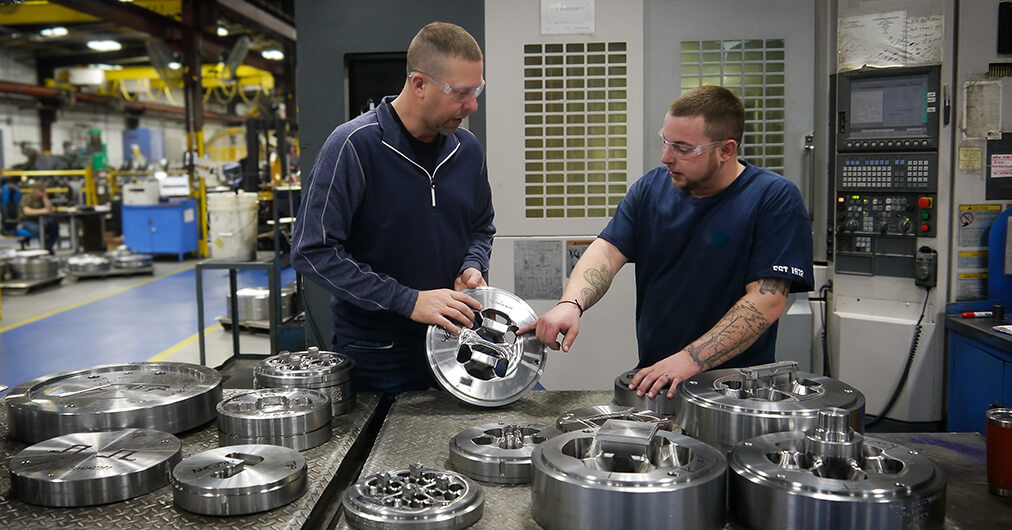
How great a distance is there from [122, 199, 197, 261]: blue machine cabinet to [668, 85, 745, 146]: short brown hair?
837 centimetres

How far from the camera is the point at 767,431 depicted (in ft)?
4.04

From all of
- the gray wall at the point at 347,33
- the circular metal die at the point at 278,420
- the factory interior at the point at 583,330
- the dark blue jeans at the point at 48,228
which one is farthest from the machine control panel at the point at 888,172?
the dark blue jeans at the point at 48,228

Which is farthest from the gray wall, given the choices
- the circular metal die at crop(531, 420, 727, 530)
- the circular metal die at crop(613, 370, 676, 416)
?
the circular metal die at crop(531, 420, 727, 530)

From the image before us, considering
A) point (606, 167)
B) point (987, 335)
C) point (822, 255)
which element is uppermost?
point (606, 167)

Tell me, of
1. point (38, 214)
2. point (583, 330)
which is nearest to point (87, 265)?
point (38, 214)

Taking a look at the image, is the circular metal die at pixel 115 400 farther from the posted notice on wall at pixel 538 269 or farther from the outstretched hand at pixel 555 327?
the posted notice on wall at pixel 538 269

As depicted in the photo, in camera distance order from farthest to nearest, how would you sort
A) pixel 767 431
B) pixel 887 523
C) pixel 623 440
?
pixel 767 431 < pixel 623 440 < pixel 887 523

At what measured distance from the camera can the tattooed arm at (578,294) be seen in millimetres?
1590

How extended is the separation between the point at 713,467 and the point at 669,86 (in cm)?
219

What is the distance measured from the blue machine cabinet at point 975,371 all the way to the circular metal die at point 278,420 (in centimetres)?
227

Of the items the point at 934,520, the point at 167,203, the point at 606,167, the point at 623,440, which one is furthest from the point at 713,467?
the point at 167,203

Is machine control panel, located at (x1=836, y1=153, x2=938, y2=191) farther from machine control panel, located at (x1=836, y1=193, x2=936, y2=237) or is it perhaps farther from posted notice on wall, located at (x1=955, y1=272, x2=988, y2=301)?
posted notice on wall, located at (x1=955, y1=272, x2=988, y2=301)

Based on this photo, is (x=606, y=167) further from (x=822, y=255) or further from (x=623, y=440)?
(x=623, y=440)

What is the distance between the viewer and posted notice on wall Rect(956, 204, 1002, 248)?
295cm
